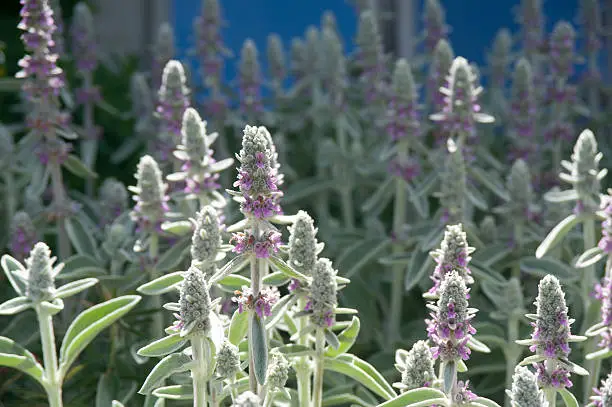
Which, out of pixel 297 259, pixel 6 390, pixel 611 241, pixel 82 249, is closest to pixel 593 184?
pixel 611 241

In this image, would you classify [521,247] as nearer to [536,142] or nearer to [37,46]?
[536,142]

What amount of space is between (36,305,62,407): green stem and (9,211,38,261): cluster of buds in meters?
0.80

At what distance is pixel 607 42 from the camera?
492 centimetres

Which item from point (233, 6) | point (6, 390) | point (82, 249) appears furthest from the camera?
point (233, 6)

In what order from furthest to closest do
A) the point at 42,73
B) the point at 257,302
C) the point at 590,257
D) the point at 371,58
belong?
the point at 371,58 < the point at 42,73 < the point at 590,257 < the point at 257,302

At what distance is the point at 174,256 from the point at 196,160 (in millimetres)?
295

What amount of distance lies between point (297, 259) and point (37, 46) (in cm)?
123

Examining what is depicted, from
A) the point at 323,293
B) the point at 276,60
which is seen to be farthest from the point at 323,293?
the point at 276,60

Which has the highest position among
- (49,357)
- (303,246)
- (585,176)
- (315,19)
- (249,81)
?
(315,19)

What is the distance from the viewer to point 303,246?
5.99 feet

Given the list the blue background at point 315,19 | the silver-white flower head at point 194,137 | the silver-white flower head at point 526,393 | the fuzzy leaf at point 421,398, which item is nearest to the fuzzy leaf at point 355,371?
the fuzzy leaf at point 421,398

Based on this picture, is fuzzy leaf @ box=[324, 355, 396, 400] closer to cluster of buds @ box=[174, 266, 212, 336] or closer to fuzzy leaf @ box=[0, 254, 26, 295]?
cluster of buds @ box=[174, 266, 212, 336]

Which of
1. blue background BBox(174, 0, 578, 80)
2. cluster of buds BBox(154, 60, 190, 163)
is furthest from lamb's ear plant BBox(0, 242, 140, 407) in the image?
blue background BBox(174, 0, 578, 80)

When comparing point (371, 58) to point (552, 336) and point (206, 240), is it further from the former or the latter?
point (552, 336)
